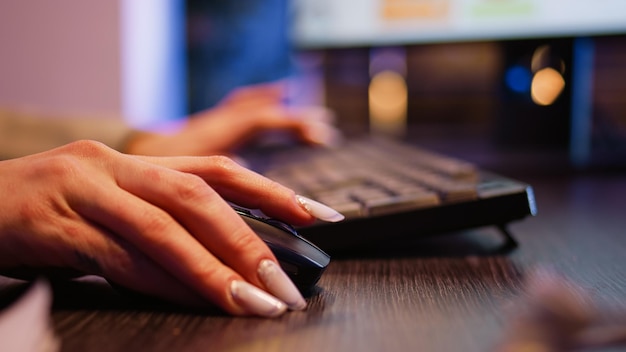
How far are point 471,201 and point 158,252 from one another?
0.21m

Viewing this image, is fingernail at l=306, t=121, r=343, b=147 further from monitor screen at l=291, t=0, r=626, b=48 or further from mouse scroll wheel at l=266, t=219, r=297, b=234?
A: mouse scroll wheel at l=266, t=219, r=297, b=234

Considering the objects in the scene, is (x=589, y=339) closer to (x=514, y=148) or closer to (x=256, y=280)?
(x=256, y=280)

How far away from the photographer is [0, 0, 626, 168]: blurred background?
91 centimetres

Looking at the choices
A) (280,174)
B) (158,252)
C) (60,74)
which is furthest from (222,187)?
(60,74)

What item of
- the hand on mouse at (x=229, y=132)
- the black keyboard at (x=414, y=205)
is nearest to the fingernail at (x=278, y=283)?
the black keyboard at (x=414, y=205)

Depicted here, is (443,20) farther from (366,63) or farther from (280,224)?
(280,224)

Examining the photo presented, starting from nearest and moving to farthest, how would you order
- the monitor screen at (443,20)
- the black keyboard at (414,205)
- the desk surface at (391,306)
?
the desk surface at (391,306)
the black keyboard at (414,205)
the monitor screen at (443,20)

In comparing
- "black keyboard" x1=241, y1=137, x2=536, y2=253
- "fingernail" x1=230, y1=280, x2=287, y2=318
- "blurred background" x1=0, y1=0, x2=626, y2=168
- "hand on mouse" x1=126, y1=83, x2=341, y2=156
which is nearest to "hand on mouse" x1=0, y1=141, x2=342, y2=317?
"fingernail" x1=230, y1=280, x2=287, y2=318

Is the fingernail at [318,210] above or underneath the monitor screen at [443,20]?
underneath

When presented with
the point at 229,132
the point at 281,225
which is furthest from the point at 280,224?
the point at 229,132

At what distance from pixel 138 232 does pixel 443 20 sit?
75 cm

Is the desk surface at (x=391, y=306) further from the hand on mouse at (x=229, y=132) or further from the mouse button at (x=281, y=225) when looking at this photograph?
the hand on mouse at (x=229, y=132)

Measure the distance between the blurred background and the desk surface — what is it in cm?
52

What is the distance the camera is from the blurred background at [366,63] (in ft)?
3.00
